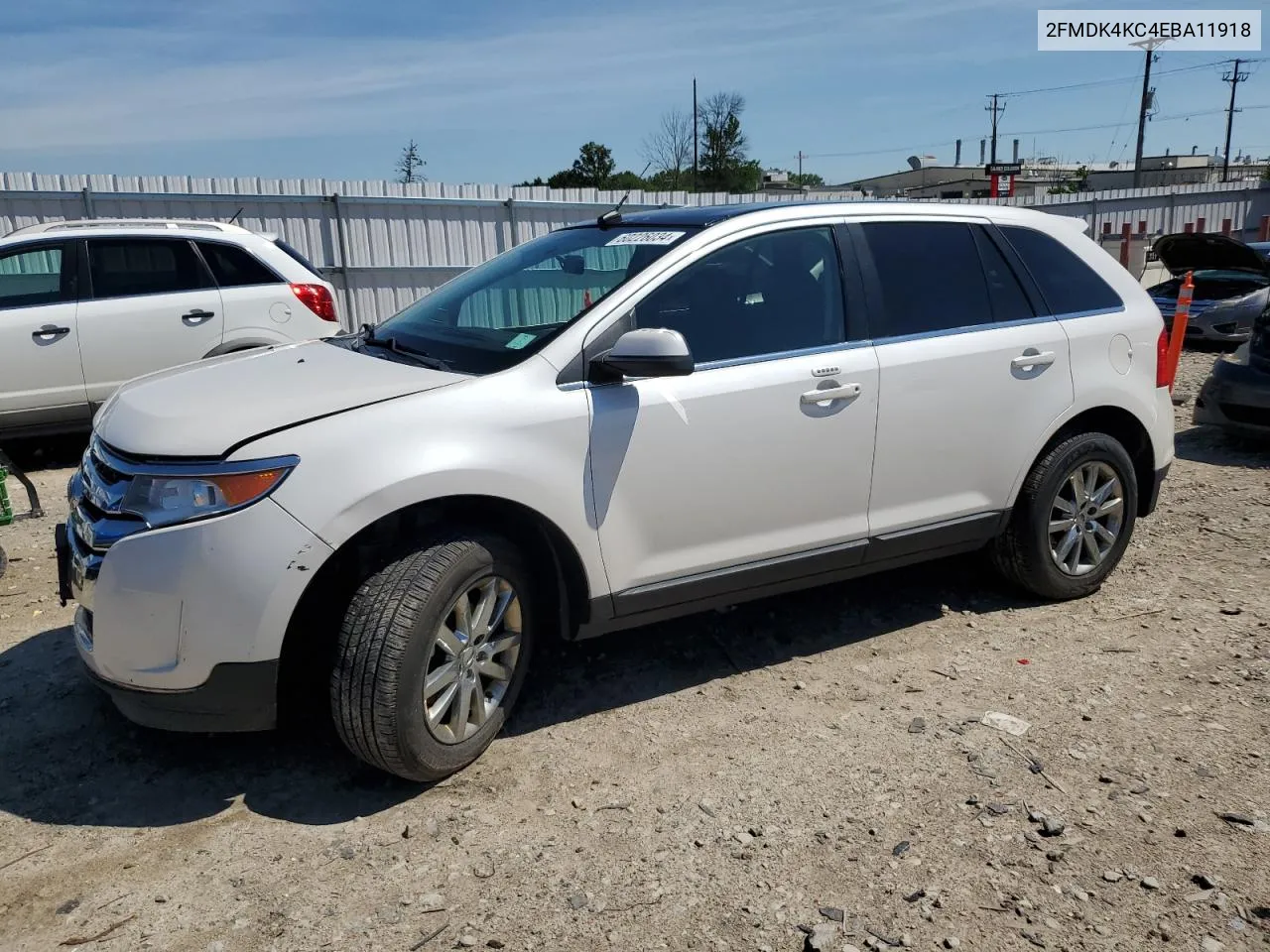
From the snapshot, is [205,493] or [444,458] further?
[444,458]

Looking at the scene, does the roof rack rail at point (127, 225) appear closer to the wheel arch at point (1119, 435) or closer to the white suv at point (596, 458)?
the white suv at point (596, 458)

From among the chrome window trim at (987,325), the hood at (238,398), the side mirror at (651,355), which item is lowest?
the hood at (238,398)

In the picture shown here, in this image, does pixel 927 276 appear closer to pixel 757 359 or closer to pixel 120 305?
pixel 757 359

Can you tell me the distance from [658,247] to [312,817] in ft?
7.47

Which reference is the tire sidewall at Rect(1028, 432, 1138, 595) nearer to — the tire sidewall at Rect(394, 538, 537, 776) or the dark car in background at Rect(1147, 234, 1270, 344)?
the tire sidewall at Rect(394, 538, 537, 776)

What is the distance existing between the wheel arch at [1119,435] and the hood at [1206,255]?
817 cm

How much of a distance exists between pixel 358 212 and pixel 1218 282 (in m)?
11.2

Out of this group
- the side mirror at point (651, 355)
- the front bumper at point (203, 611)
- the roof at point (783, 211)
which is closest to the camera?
the front bumper at point (203, 611)

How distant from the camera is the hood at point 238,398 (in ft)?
9.99

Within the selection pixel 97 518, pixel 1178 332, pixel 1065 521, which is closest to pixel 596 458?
pixel 97 518

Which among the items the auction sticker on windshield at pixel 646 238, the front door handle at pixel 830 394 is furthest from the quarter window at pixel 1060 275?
the auction sticker on windshield at pixel 646 238

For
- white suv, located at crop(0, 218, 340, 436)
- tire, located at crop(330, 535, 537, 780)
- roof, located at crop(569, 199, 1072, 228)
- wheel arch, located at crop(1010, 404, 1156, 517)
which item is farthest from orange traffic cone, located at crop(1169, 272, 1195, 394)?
white suv, located at crop(0, 218, 340, 436)

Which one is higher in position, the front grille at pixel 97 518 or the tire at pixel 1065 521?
the front grille at pixel 97 518

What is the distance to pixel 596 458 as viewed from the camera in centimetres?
346
